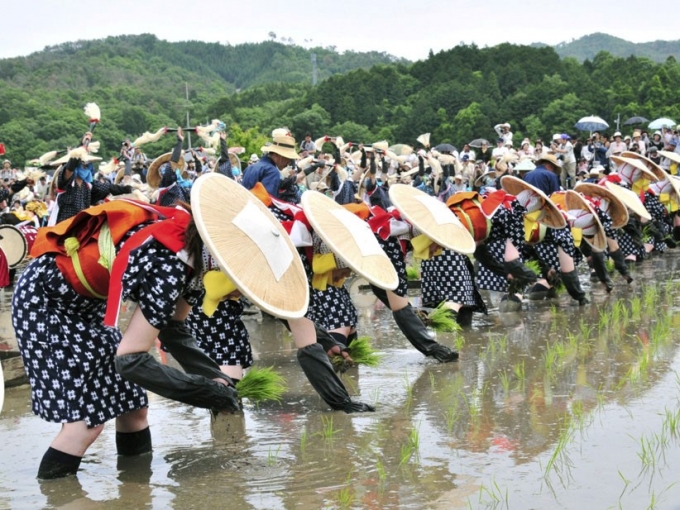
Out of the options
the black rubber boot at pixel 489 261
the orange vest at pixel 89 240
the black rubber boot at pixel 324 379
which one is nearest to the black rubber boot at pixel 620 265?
the black rubber boot at pixel 489 261

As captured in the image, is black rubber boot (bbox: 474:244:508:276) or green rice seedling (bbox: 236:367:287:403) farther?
black rubber boot (bbox: 474:244:508:276)

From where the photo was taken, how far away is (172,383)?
164 inches

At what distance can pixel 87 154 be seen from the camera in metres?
8.54

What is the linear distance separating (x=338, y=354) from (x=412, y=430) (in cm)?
162

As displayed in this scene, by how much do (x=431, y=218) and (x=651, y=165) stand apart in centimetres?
746

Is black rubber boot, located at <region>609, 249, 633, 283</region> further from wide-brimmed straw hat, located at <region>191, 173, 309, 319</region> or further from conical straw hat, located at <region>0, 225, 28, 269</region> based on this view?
wide-brimmed straw hat, located at <region>191, 173, 309, 319</region>

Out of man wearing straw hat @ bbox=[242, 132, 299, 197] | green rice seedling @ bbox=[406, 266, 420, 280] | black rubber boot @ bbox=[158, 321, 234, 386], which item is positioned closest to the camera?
black rubber boot @ bbox=[158, 321, 234, 386]

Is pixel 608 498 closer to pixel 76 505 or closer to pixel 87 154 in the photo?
pixel 76 505

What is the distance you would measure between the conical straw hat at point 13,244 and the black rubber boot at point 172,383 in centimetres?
846

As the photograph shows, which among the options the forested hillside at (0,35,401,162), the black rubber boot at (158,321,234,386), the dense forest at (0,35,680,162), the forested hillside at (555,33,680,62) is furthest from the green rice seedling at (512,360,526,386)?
the forested hillside at (555,33,680,62)

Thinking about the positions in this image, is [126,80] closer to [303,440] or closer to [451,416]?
[451,416]

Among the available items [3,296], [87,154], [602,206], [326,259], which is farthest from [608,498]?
[3,296]

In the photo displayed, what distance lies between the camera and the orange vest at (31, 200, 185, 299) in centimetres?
421

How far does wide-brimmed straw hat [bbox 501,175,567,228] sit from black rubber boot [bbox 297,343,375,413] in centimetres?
423
